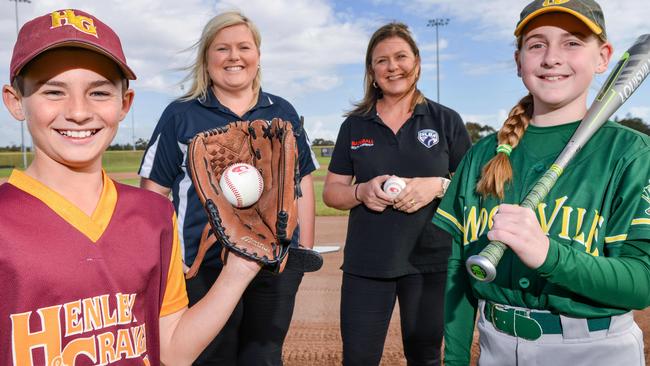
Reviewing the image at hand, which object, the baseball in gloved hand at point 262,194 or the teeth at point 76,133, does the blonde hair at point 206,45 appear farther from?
the teeth at point 76,133

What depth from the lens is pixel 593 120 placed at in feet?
5.29

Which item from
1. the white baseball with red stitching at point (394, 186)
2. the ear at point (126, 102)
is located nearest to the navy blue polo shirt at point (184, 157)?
the white baseball with red stitching at point (394, 186)

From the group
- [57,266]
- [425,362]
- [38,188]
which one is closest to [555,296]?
[425,362]

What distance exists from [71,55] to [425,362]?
2.11 meters

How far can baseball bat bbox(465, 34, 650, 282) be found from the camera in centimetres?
140

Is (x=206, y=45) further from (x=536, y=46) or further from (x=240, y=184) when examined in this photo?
(x=536, y=46)

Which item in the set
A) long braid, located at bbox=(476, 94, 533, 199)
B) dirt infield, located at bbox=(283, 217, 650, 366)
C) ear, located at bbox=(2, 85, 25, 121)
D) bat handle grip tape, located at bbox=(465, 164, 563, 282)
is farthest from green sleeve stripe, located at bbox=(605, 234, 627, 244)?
dirt infield, located at bbox=(283, 217, 650, 366)

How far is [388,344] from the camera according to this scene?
3.85 meters

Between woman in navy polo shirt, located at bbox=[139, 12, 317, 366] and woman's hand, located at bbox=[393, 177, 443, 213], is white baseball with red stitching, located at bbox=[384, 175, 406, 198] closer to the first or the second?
woman's hand, located at bbox=[393, 177, 443, 213]

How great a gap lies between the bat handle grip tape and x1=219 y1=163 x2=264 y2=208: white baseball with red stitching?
2.76 feet

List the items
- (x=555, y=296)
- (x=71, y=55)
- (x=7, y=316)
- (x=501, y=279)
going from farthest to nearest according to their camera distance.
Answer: (x=501, y=279) < (x=555, y=296) < (x=71, y=55) < (x=7, y=316)

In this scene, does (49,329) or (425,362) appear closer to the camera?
(49,329)

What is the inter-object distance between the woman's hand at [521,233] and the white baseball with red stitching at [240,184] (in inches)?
35.5

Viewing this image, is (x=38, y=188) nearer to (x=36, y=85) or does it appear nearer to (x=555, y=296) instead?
(x=36, y=85)
